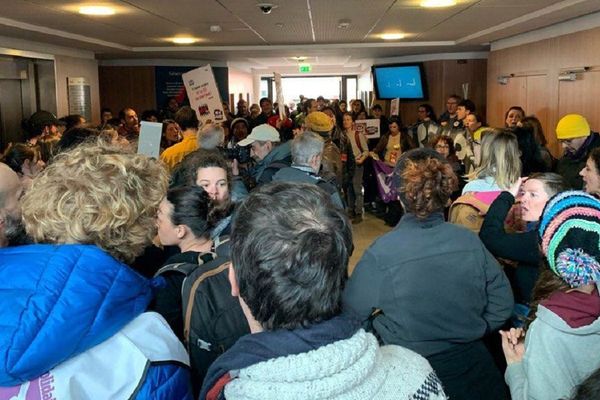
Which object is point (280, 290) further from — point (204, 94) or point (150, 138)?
point (204, 94)

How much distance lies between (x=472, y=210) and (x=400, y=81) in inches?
445

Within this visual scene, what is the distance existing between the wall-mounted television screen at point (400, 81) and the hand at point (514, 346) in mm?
12316

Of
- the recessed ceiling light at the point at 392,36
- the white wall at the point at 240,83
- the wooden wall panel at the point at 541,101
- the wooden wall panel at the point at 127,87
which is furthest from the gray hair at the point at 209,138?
the white wall at the point at 240,83

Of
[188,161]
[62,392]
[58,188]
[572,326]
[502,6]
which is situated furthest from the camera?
[502,6]

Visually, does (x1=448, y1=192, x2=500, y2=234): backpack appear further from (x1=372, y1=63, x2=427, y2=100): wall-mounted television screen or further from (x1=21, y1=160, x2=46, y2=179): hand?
(x1=372, y1=63, x2=427, y2=100): wall-mounted television screen

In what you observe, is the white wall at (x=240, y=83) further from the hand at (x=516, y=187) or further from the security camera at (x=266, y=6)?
the hand at (x=516, y=187)

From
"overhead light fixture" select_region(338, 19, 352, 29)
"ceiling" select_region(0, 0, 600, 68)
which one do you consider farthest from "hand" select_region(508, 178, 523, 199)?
"overhead light fixture" select_region(338, 19, 352, 29)

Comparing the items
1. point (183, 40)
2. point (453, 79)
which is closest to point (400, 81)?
point (453, 79)

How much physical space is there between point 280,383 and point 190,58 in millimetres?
13669

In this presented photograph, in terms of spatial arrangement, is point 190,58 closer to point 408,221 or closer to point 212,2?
point 212,2

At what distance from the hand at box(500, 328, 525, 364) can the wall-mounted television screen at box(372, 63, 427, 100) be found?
12316mm

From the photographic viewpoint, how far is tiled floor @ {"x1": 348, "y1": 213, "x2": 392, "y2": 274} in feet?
25.1

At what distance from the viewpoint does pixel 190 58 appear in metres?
13.9

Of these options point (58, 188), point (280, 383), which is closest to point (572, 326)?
point (280, 383)
